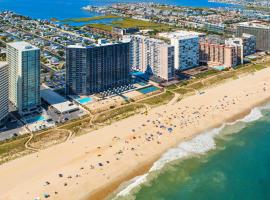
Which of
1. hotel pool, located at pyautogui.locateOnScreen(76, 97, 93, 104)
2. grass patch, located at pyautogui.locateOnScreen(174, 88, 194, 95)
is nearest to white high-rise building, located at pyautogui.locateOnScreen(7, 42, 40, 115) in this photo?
hotel pool, located at pyautogui.locateOnScreen(76, 97, 93, 104)

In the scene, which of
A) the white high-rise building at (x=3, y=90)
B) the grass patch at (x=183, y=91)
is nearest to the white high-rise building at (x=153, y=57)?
the grass patch at (x=183, y=91)

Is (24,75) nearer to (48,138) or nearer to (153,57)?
(48,138)

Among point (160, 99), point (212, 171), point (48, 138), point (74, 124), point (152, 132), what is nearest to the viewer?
point (212, 171)

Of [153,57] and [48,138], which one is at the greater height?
[153,57]

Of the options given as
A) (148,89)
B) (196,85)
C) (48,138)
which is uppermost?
(196,85)

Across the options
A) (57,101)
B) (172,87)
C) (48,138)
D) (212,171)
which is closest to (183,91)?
(172,87)

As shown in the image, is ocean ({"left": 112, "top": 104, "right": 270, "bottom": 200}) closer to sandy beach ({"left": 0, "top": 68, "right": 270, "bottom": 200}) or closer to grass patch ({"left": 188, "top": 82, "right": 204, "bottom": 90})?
sandy beach ({"left": 0, "top": 68, "right": 270, "bottom": 200})

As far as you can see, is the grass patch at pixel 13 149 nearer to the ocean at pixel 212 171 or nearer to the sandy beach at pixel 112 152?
the sandy beach at pixel 112 152
